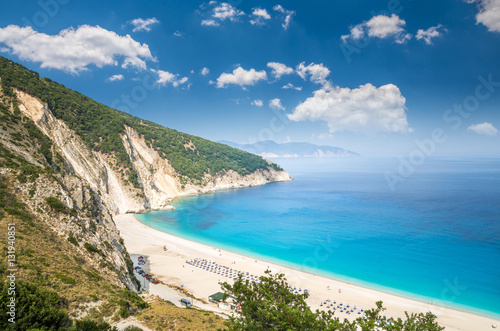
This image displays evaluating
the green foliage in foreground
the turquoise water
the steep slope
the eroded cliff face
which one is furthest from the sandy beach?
the green foliage in foreground

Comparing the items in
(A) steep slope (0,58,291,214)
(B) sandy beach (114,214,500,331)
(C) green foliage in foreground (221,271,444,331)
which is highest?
(A) steep slope (0,58,291,214)

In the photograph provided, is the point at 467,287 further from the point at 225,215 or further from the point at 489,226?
the point at 225,215

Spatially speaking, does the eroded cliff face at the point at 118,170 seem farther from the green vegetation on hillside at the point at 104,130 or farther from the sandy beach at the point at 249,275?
the sandy beach at the point at 249,275

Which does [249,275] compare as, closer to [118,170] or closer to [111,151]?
[118,170]

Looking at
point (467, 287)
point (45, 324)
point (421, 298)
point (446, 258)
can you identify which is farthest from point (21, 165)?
point (446, 258)

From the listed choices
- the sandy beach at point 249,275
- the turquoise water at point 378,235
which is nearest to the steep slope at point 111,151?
the turquoise water at point 378,235

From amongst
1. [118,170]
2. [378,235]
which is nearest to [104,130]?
[118,170]

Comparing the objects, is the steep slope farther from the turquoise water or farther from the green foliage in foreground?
the green foliage in foreground
